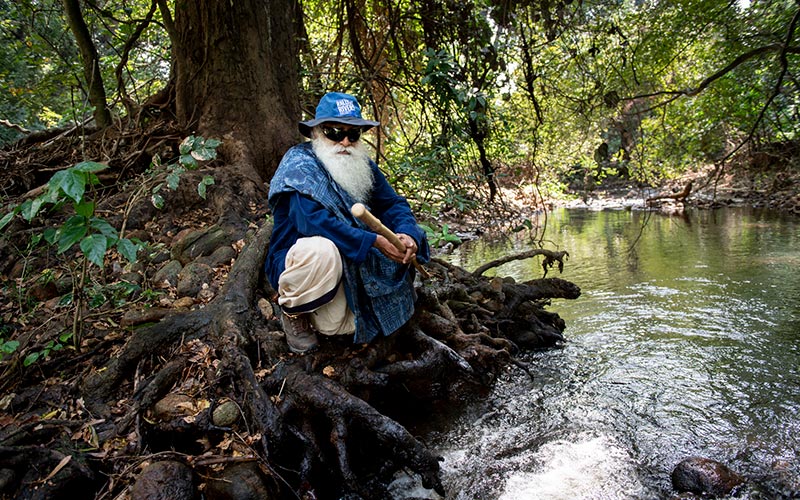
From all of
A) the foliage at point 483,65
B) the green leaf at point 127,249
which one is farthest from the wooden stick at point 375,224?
→ the foliage at point 483,65

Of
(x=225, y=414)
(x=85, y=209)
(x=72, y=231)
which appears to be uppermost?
(x=85, y=209)

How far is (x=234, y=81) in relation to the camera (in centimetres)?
471

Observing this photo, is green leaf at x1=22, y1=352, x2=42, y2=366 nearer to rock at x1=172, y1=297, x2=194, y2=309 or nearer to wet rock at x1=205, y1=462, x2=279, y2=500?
rock at x1=172, y1=297, x2=194, y2=309

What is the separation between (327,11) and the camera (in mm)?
8477

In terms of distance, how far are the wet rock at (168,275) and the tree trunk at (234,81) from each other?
1.31 meters

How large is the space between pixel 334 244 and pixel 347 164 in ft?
2.02

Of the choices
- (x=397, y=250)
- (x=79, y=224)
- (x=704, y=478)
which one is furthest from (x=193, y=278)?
(x=704, y=478)

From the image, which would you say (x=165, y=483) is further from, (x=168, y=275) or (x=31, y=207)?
(x=168, y=275)

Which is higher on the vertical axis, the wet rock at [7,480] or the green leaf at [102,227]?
the green leaf at [102,227]

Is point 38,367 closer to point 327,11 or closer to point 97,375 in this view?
point 97,375

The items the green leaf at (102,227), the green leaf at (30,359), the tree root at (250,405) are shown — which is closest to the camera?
the tree root at (250,405)

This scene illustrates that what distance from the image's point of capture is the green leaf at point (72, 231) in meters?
2.33

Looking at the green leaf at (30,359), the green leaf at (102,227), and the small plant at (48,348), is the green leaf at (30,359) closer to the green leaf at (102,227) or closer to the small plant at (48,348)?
the small plant at (48,348)

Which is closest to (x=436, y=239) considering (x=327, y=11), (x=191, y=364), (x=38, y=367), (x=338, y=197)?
(x=338, y=197)
